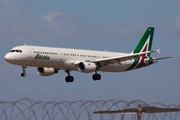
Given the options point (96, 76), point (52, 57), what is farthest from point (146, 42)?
point (52, 57)

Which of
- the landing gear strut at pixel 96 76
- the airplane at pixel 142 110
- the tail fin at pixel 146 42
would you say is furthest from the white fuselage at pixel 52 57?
the airplane at pixel 142 110

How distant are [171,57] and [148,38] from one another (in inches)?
440

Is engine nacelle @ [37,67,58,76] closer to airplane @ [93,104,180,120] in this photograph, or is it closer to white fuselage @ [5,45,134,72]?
white fuselage @ [5,45,134,72]

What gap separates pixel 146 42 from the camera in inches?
3169

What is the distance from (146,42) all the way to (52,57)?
22.2 metres

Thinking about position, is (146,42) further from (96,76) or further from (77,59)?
(77,59)

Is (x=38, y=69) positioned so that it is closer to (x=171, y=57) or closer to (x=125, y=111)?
(x=171, y=57)

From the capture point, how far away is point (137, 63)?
77.4 m

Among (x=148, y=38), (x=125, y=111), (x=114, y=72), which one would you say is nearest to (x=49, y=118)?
(x=125, y=111)

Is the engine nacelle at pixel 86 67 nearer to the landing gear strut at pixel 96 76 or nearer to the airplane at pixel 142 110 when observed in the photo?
the landing gear strut at pixel 96 76

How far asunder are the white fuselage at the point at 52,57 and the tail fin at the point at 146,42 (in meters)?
8.49

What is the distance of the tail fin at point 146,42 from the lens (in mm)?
79706

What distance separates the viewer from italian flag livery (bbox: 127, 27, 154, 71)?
77.6 meters

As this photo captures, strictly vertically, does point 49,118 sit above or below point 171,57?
below
